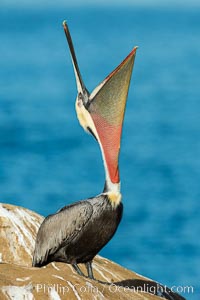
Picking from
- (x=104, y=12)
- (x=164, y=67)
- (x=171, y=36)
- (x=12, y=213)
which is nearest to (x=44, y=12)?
(x=104, y=12)

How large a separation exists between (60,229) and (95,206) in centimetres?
35

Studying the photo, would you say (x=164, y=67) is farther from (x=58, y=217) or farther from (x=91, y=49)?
(x=58, y=217)

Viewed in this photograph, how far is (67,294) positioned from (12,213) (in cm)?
224

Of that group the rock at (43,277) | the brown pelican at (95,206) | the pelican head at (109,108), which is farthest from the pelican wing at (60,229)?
the pelican head at (109,108)

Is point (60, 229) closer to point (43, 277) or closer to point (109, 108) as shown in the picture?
point (109, 108)

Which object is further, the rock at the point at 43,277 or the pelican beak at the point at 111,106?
the pelican beak at the point at 111,106

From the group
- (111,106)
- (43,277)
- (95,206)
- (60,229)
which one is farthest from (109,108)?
(43,277)

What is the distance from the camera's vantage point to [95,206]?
8.16 metres

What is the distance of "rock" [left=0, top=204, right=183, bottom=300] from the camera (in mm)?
7191

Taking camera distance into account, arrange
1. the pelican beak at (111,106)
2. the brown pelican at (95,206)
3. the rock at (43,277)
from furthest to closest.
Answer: the pelican beak at (111,106) < the brown pelican at (95,206) < the rock at (43,277)

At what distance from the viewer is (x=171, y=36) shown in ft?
186

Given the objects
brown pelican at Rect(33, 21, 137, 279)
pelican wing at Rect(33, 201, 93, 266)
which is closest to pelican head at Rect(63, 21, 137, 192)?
brown pelican at Rect(33, 21, 137, 279)

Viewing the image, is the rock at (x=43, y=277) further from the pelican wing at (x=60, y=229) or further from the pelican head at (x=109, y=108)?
the pelican head at (x=109, y=108)

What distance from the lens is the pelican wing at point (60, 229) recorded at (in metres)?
8.20
